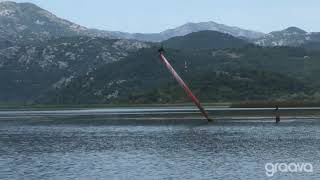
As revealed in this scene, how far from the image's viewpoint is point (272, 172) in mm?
70250

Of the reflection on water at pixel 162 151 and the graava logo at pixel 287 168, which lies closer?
the graava logo at pixel 287 168

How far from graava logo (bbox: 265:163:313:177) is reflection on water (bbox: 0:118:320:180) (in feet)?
3.09

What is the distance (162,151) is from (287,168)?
31.2 metres

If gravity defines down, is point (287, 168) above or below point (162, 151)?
above

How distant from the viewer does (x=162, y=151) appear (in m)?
100

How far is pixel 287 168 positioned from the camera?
72812 millimetres

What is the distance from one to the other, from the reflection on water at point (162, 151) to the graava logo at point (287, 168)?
0.94 m

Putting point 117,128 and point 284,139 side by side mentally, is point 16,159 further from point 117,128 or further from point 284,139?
point 117,128

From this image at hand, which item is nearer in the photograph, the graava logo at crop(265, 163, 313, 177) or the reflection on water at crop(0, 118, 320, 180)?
the graava logo at crop(265, 163, 313, 177)

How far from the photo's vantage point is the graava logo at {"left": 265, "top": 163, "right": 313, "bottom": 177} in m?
70.1

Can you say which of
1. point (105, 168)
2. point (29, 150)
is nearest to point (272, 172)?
point (105, 168)

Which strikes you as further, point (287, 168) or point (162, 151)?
point (162, 151)

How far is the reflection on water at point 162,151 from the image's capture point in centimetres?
7531

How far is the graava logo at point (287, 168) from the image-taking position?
70.1 meters
